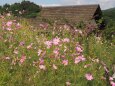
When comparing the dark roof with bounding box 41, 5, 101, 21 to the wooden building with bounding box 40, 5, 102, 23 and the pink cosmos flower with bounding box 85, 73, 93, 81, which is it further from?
the pink cosmos flower with bounding box 85, 73, 93, 81

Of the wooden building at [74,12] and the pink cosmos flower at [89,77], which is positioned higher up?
the pink cosmos flower at [89,77]

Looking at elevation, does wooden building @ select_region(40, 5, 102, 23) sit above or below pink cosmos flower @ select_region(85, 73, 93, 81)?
below

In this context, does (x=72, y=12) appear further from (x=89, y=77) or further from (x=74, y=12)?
(x=89, y=77)

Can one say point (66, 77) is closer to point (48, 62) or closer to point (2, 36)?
point (48, 62)

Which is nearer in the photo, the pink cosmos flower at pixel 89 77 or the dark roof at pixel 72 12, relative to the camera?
the pink cosmos flower at pixel 89 77

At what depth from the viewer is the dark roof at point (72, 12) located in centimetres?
2578

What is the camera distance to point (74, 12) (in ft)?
89.8

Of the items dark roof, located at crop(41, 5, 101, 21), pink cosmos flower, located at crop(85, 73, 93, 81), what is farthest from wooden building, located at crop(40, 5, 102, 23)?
pink cosmos flower, located at crop(85, 73, 93, 81)

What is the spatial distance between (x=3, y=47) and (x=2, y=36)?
82 cm

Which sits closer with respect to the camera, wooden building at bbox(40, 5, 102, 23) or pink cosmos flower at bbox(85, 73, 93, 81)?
pink cosmos flower at bbox(85, 73, 93, 81)

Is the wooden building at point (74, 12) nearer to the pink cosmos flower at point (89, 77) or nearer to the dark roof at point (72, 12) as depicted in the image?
the dark roof at point (72, 12)

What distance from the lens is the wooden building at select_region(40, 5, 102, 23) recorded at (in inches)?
1012

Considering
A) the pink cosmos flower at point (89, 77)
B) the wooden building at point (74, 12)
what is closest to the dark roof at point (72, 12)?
the wooden building at point (74, 12)

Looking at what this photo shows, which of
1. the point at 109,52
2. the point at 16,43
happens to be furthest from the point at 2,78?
the point at 109,52
